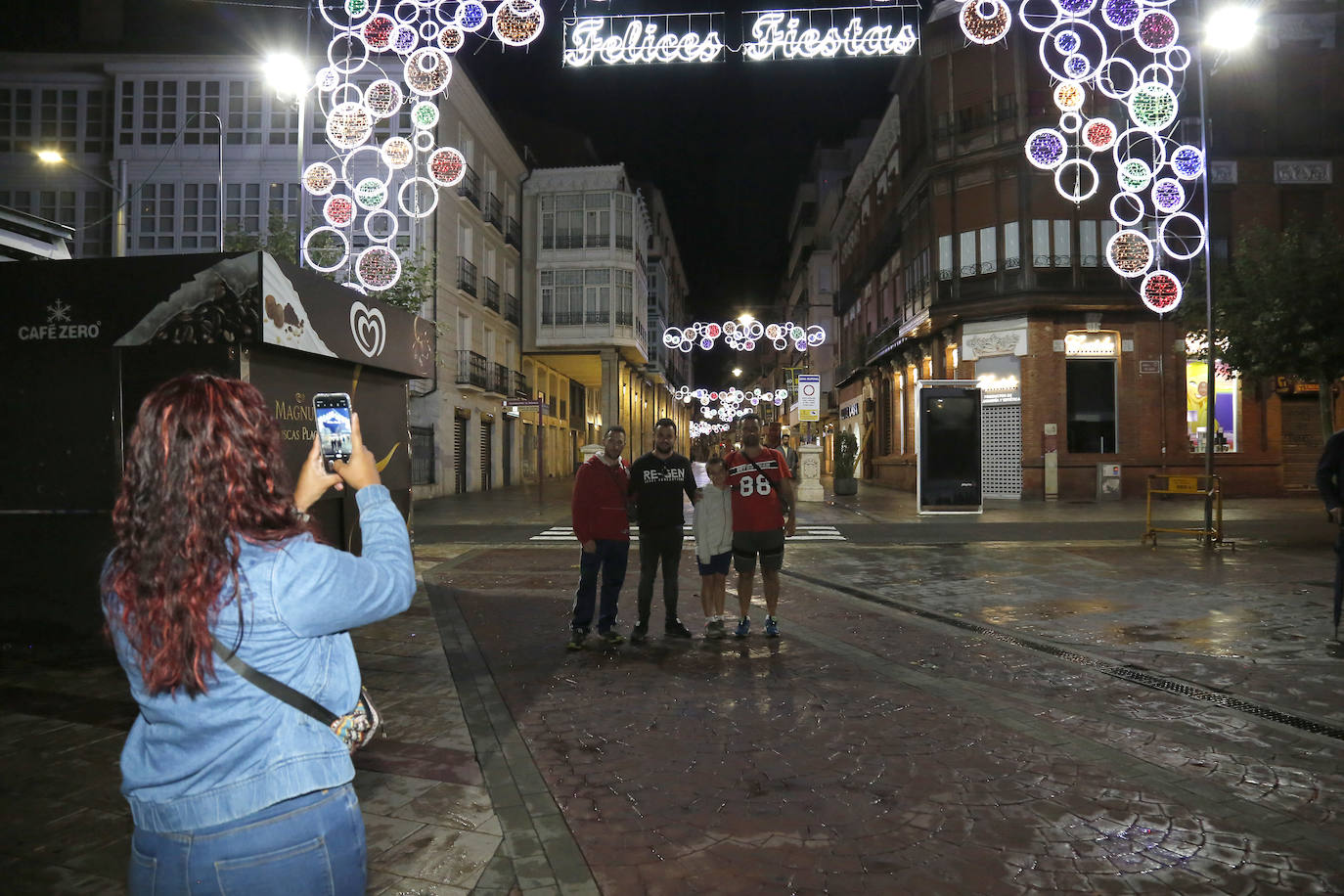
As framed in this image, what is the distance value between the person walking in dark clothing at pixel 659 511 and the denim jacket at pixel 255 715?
528 cm

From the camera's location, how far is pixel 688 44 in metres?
12.0

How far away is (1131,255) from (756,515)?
14.7 meters

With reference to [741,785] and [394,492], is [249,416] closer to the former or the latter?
[741,785]

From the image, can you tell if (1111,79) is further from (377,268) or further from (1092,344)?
(377,268)

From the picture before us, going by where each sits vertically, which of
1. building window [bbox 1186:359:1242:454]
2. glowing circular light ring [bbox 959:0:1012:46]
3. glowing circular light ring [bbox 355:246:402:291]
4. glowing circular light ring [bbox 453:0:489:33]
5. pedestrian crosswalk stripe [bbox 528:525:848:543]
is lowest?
pedestrian crosswalk stripe [bbox 528:525:848:543]

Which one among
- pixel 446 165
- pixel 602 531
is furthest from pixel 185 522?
pixel 446 165

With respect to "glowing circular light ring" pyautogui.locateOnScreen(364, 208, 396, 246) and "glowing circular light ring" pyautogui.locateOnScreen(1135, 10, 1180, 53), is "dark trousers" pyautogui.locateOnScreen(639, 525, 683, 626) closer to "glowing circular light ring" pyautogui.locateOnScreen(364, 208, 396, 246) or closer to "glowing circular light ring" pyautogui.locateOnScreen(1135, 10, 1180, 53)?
"glowing circular light ring" pyautogui.locateOnScreen(364, 208, 396, 246)

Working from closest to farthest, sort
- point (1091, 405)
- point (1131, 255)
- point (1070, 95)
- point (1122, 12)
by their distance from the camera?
1. point (1122, 12)
2. point (1070, 95)
3. point (1131, 255)
4. point (1091, 405)

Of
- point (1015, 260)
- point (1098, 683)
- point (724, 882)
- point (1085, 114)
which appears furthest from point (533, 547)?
point (1085, 114)

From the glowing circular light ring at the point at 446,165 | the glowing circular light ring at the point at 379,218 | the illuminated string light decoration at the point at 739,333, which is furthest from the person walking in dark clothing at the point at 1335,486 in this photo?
the illuminated string light decoration at the point at 739,333

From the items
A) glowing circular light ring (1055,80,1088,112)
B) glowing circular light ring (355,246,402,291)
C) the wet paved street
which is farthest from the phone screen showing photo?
glowing circular light ring (1055,80,1088,112)

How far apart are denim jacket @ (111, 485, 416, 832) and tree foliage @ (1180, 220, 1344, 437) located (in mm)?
15745

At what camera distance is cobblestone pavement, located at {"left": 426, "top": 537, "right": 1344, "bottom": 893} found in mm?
3199

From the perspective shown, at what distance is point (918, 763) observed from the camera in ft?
13.8
